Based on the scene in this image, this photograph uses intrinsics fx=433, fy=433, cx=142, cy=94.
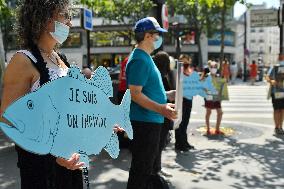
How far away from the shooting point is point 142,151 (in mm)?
3715

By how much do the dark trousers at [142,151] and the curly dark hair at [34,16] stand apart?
160 cm

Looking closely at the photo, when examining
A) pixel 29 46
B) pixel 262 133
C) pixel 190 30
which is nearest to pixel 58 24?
pixel 29 46

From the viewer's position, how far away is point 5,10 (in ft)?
31.0

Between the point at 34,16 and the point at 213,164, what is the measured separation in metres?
4.73

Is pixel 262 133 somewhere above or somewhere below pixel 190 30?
below

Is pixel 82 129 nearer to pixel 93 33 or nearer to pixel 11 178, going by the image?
pixel 11 178

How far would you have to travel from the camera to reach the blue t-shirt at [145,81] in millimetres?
3602

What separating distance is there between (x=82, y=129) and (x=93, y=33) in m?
47.2

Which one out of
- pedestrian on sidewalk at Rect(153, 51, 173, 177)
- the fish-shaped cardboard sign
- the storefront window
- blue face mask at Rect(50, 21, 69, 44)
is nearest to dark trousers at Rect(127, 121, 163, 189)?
the fish-shaped cardboard sign

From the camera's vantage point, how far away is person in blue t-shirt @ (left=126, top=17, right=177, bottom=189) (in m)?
3.60

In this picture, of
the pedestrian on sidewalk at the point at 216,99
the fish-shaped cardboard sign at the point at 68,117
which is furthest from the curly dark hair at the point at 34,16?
the pedestrian on sidewalk at the point at 216,99

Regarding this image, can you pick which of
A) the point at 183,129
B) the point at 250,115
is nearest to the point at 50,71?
the point at 183,129

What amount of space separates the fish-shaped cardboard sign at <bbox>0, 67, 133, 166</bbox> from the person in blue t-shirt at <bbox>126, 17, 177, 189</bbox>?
89cm

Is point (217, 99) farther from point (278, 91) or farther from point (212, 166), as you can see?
point (212, 166)
